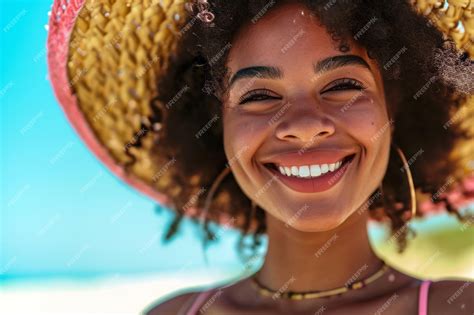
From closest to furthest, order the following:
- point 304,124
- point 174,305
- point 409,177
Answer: point 304,124
point 409,177
point 174,305

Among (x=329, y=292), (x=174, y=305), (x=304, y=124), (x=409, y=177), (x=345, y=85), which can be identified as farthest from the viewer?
(x=174, y=305)

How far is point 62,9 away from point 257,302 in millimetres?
1189

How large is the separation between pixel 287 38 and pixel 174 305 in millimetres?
1077

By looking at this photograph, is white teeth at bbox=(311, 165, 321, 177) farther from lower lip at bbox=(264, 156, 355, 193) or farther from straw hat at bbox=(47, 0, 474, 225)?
straw hat at bbox=(47, 0, 474, 225)

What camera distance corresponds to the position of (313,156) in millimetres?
2088

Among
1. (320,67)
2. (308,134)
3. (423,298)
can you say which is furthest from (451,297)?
(320,67)

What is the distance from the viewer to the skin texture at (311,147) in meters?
2.07

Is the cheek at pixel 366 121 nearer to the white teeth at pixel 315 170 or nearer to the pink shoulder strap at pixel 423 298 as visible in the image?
the white teeth at pixel 315 170

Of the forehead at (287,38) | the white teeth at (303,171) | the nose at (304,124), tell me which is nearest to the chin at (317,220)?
the white teeth at (303,171)

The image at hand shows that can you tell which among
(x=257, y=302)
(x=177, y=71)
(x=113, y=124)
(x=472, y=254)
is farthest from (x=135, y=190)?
(x=472, y=254)

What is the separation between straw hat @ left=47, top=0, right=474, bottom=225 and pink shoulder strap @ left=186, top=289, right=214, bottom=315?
53 cm

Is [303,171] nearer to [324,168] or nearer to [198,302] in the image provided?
[324,168]

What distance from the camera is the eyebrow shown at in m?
2.07

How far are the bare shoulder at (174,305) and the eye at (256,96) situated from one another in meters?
0.77
